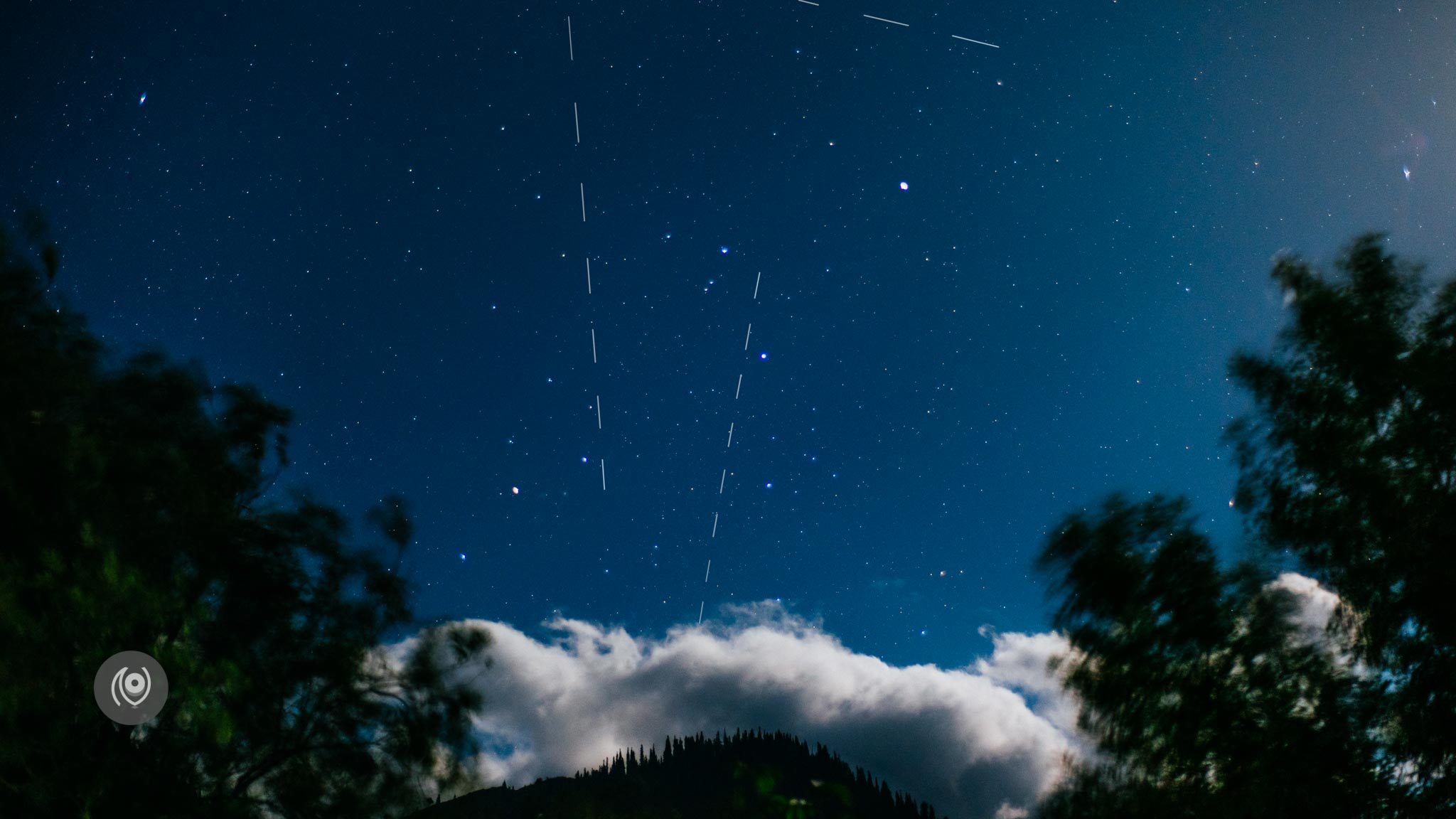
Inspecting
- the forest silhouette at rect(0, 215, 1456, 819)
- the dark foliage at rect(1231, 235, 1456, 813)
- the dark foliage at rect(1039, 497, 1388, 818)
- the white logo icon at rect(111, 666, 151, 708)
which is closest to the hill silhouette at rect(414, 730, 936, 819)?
the forest silhouette at rect(0, 215, 1456, 819)

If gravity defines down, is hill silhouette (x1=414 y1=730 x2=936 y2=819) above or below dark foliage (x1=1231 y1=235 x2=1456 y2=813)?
below

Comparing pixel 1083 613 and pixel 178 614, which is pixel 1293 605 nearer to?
pixel 1083 613

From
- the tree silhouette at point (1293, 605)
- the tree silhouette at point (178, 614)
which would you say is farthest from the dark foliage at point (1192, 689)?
the tree silhouette at point (178, 614)

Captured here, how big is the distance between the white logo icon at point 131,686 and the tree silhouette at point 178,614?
21 centimetres

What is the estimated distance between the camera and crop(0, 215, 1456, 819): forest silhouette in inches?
316

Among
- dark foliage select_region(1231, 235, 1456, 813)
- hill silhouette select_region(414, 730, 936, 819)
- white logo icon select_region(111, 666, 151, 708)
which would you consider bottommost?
hill silhouette select_region(414, 730, 936, 819)

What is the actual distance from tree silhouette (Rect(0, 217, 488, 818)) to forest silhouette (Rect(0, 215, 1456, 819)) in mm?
32

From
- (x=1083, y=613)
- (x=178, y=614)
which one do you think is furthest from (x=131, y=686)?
→ (x=1083, y=613)

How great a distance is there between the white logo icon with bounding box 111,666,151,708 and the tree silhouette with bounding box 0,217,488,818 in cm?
21

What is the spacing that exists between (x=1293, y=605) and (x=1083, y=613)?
223 cm

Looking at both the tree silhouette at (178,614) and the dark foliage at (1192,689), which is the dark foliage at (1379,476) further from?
the tree silhouette at (178,614)

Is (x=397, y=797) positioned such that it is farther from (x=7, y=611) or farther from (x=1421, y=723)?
(x=1421, y=723)

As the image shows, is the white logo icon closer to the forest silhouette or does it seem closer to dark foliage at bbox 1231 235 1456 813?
the forest silhouette

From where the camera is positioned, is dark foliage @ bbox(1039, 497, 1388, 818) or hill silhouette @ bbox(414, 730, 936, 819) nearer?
hill silhouette @ bbox(414, 730, 936, 819)
